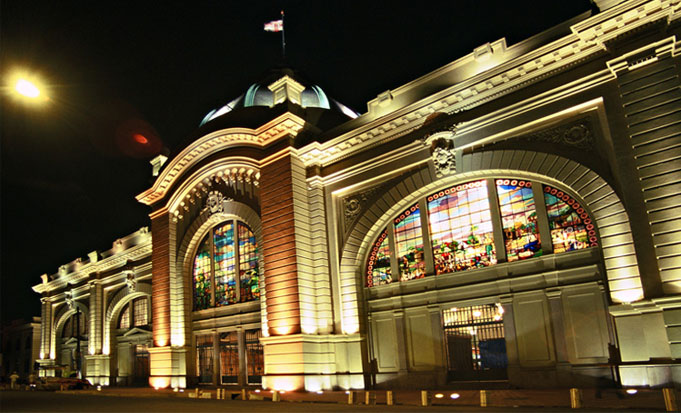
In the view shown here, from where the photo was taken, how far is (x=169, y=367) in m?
27.8

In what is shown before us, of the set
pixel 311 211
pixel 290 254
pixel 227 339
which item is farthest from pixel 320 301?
pixel 227 339

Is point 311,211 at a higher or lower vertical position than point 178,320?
higher

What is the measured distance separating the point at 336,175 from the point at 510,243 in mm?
8378

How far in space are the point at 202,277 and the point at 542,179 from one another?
1915 centimetres

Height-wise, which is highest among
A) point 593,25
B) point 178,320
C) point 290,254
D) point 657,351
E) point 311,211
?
point 593,25

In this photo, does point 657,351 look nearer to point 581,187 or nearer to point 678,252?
point 678,252

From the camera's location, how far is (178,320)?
28.7 m

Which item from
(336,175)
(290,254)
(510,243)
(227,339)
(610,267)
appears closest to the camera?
(610,267)

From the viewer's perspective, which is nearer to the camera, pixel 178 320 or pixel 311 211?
pixel 311 211

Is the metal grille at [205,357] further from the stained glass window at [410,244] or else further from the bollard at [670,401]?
the bollard at [670,401]

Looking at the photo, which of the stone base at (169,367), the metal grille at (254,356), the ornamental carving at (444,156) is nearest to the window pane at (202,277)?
the stone base at (169,367)

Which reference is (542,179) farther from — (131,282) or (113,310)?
(113,310)

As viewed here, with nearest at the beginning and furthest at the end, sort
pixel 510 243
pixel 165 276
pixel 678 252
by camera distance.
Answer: pixel 678 252, pixel 510 243, pixel 165 276

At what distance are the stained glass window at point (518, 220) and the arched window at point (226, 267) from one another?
12.6 m
